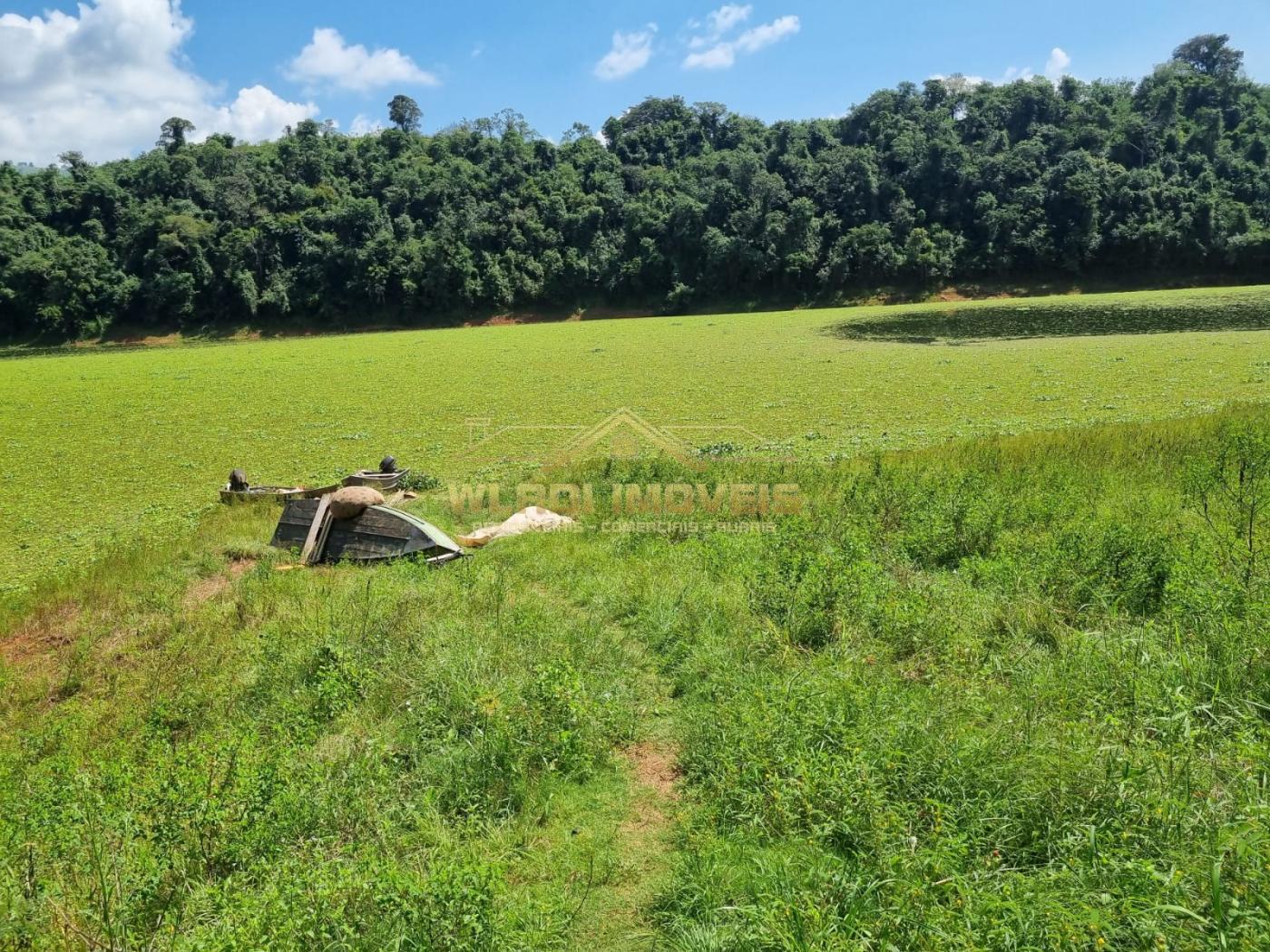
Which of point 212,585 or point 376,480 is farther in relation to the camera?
point 376,480

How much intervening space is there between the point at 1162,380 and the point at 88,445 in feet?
54.1

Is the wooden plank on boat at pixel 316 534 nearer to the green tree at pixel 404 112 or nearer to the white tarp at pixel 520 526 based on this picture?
the white tarp at pixel 520 526

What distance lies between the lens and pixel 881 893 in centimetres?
190

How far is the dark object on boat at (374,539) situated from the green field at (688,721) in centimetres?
26

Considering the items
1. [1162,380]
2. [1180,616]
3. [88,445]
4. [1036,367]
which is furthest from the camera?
[1036,367]

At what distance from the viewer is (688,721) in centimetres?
300

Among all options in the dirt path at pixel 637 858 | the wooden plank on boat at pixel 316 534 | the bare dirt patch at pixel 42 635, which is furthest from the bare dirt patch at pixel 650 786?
the bare dirt patch at pixel 42 635

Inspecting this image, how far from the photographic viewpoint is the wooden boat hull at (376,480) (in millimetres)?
6648

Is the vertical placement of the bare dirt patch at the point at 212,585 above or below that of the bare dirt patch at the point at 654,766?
above

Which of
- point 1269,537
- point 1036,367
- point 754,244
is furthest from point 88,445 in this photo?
point 754,244

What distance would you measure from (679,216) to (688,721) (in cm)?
4061

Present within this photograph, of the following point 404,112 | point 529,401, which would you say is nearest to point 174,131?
point 404,112

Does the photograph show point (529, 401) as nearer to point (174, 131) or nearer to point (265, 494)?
point (265, 494)

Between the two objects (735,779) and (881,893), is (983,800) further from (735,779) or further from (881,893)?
(735,779)
